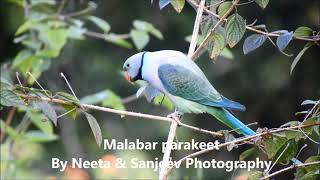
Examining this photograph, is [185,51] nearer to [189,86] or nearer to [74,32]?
[74,32]

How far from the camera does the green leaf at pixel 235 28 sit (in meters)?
1.35

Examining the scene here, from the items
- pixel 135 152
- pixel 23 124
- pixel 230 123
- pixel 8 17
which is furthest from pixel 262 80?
pixel 230 123

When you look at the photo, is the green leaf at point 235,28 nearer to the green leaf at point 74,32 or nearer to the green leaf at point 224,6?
the green leaf at point 224,6

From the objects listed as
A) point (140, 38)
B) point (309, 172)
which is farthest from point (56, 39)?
point (309, 172)

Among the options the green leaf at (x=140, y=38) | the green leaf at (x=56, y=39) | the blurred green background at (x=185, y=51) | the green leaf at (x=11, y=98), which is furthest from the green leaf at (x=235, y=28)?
the blurred green background at (x=185, y=51)

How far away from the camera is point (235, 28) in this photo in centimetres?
135

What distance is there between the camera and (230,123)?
145cm

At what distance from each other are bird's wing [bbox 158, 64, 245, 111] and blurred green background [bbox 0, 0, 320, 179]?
A: 222 centimetres

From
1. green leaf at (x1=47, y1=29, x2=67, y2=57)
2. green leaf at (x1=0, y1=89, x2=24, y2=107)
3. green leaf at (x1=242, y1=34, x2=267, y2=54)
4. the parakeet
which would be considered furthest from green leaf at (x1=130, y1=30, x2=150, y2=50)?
green leaf at (x1=0, y1=89, x2=24, y2=107)

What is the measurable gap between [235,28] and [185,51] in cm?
275

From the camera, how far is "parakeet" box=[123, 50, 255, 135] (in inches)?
56.9

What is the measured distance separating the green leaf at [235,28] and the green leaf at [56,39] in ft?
4.11

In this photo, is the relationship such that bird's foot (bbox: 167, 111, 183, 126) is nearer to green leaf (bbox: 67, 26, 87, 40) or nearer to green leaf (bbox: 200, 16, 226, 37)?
green leaf (bbox: 200, 16, 226, 37)

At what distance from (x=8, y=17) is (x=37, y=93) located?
296cm
